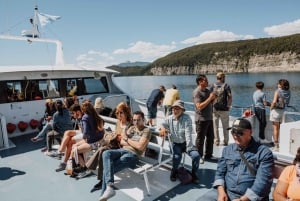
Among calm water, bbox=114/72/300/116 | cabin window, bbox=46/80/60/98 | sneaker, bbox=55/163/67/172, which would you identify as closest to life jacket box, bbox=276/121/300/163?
sneaker, bbox=55/163/67/172

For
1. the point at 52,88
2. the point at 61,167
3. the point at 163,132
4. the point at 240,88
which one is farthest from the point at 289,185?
the point at 240,88

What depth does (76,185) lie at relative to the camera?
170 inches

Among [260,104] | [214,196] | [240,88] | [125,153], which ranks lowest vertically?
[240,88]

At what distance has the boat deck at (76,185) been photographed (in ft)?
12.7

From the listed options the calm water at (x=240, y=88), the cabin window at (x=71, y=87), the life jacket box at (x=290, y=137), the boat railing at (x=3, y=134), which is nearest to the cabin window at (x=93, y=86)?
the cabin window at (x=71, y=87)

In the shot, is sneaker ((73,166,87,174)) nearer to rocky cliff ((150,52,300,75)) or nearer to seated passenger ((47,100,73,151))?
seated passenger ((47,100,73,151))

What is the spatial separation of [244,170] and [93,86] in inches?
283

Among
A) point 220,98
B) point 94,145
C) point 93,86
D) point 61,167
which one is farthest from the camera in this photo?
point 93,86

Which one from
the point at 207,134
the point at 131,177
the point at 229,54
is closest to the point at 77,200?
the point at 131,177

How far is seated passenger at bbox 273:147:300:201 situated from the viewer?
7.67 feet

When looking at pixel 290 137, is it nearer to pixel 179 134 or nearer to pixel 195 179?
pixel 195 179

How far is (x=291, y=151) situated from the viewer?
15.7 feet

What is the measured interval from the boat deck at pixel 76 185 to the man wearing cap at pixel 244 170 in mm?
779

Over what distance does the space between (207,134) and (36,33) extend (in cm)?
788
